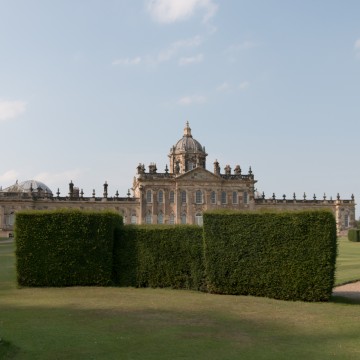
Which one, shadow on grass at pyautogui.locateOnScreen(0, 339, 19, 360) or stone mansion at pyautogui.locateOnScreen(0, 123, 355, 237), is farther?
stone mansion at pyautogui.locateOnScreen(0, 123, 355, 237)

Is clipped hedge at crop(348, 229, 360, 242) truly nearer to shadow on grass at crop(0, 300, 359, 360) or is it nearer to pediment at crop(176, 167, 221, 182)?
pediment at crop(176, 167, 221, 182)

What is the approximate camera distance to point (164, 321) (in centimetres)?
1169

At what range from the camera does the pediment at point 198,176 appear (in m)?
65.8

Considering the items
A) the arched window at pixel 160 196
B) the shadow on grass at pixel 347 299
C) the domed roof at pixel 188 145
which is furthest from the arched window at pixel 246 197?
the shadow on grass at pixel 347 299

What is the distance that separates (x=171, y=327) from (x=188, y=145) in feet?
203

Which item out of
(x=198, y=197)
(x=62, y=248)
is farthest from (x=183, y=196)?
(x=62, y=248)

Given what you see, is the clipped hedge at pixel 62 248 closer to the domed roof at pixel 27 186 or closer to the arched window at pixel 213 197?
the arched window at pixel 213 197

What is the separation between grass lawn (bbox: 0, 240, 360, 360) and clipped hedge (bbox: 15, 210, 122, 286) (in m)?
1.58

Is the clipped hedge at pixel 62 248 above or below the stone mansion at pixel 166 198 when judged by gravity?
below

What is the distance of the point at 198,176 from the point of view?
Answer: 217ft

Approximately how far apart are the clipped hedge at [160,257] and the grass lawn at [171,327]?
1.45m

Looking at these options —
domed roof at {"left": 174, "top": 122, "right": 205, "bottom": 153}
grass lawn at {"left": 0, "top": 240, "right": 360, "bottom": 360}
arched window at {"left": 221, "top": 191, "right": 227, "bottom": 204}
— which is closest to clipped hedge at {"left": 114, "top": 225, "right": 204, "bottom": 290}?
grass lawn at {"left": 0, "top": 240, "right": 360, "bottom": 360}

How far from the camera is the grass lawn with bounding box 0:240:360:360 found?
29.6 ft

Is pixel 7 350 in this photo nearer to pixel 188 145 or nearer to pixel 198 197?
pixel 198 197
